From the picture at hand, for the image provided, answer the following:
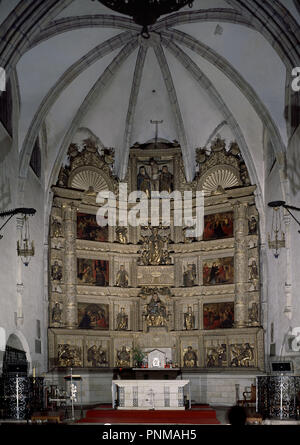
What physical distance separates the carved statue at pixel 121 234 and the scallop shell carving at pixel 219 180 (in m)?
3.37

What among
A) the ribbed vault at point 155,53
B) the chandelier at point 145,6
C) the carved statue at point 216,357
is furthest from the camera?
the carved statue at point 216,357

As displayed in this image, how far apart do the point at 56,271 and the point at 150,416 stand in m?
7.91

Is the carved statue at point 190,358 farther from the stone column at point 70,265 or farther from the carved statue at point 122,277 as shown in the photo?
the stone column at point 70,265

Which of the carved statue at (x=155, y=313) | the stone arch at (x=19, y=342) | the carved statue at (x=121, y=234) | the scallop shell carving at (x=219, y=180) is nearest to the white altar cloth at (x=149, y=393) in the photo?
the stone arch at (x=19, y=342)

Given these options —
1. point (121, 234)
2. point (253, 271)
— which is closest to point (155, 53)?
point (121, 234)

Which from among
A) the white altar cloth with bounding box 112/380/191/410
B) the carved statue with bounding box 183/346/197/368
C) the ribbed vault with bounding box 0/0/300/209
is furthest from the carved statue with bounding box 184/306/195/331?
the white altar cloth with bounding box 112/380/191/410

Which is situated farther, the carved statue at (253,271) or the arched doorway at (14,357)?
the carved statue at (253,271)

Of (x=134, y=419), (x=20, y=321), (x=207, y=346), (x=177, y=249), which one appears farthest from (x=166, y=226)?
(x=134, y=419)

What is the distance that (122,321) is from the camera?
28000mm

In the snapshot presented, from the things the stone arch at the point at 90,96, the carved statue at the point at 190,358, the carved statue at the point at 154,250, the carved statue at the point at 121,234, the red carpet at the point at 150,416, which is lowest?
the red carpet at the point at 150,416

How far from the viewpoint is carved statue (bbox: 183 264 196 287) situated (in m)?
28.1

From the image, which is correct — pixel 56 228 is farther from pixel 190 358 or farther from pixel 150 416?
pixel 150 416

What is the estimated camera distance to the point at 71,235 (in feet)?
89.4

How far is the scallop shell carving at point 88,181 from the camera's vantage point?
2806cm
